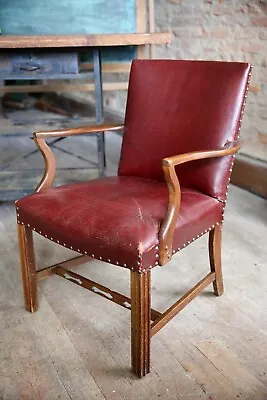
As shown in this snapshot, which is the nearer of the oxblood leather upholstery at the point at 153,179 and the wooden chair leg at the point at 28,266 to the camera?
the oxblood leather upholstery at the point at 153,179

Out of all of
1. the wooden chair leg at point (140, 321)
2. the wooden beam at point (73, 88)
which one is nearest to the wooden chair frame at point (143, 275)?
the wooden chair leg at point (140, 321)

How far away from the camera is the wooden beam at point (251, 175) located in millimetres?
2797

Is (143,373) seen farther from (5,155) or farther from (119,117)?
(119,117)

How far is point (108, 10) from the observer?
9.41ft

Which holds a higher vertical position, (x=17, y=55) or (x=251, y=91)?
(x=17, y=55)

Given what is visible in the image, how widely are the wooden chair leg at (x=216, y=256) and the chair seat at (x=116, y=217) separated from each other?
98 millimetres

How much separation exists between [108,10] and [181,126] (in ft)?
5.22

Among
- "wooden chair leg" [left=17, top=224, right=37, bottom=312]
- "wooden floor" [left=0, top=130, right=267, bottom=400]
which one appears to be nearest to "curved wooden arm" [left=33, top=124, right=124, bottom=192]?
"wooden chair leg" [left=17, top=224, right=37, bottom=312]

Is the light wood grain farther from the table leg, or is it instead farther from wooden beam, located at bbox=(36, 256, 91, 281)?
wooden beam, located at bbox=(36, 256, 91, 281)

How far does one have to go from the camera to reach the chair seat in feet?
4.07

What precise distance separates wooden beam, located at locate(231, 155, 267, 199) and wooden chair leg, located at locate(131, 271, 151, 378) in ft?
5.61

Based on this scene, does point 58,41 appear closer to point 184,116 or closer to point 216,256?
point 184,116

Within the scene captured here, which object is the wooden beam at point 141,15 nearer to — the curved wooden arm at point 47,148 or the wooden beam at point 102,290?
the curved wooden arm at point 47,148

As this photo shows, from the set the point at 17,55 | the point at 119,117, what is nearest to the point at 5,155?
the point at 119,117
